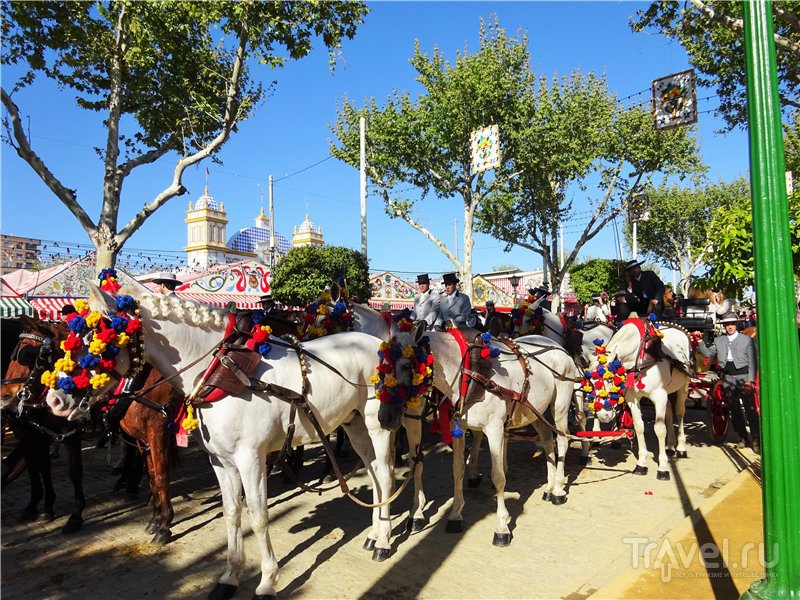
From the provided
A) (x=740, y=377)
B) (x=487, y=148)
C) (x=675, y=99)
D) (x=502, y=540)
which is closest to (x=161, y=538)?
(x=502, y=540)

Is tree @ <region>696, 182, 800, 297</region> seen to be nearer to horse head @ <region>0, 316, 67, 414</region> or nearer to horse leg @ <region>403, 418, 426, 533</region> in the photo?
horse leg @ <region>403, 418, 426, 533</region>

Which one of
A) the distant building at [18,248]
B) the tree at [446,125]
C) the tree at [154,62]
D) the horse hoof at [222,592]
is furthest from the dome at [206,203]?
the horse hoof at [222,592]

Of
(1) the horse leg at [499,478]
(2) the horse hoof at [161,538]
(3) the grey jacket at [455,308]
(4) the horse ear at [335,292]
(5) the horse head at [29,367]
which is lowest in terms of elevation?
(2) the horse hoof at [161,538]

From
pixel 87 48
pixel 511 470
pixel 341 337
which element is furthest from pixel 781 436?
pixel 87 48

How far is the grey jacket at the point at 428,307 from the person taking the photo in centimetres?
848

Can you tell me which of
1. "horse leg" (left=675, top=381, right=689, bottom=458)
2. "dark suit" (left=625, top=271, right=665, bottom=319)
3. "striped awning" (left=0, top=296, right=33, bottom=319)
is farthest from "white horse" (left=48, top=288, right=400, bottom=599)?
"striped awning" (left=0, top=296, right=33, bottom=319)

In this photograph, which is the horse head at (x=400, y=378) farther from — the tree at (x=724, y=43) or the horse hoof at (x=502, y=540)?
the tree at (x=724, y=43)

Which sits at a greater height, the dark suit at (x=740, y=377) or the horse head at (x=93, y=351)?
the horse head at (x=93, y=351)

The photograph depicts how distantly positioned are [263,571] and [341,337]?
2211mm

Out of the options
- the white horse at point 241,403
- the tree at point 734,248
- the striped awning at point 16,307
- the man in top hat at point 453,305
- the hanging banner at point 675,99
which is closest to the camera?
the white horse at point 241,403

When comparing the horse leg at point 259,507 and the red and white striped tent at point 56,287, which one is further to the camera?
the red and white striped tent at point 56,287

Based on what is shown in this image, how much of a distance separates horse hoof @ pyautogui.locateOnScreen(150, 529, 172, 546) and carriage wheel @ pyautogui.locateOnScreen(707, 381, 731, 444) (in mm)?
8402

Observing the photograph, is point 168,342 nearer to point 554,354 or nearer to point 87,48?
point 554,354

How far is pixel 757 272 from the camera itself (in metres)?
2.84
